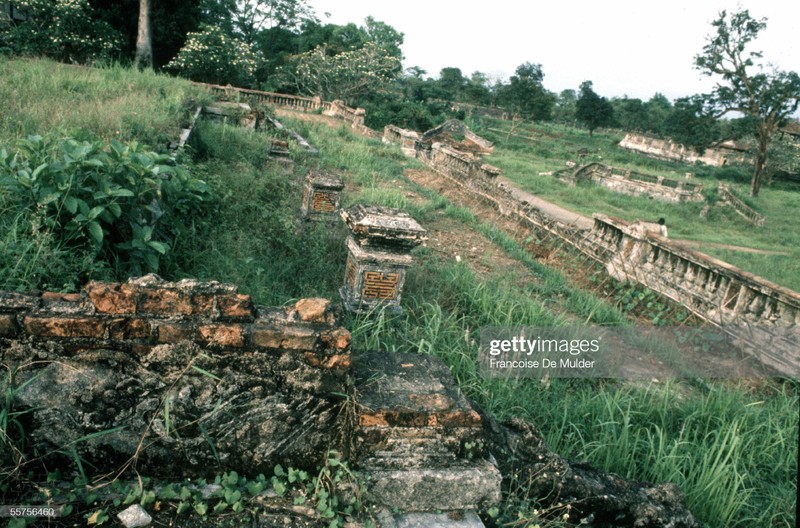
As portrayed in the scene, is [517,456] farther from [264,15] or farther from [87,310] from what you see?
[264,15]

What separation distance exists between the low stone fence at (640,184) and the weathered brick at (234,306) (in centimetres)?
2174

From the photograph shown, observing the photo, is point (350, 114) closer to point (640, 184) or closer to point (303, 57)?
point (303, 57)

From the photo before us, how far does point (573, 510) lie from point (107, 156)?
3.47 meters

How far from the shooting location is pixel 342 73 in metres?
26.5

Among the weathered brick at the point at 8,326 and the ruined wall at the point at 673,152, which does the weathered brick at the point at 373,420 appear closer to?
the weathered brick at the point at 8,326

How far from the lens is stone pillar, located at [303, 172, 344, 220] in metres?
5.95

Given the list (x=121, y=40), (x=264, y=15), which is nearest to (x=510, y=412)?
(x=121, y=40)

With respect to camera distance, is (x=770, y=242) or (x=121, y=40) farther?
(x=121, y=40)

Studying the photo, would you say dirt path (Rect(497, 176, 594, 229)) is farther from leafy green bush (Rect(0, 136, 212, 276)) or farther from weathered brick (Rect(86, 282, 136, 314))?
weathered brick (Rect(86, 282, 136, 314))

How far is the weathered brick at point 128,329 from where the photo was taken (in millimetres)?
1699

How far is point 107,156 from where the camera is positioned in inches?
132

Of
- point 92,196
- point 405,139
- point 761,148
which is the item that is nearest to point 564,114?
point 761,148

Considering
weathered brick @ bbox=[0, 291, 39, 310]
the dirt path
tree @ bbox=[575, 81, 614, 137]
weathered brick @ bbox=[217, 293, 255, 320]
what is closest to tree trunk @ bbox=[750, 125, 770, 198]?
the dirt path

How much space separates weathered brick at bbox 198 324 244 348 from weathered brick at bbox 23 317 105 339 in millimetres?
334
